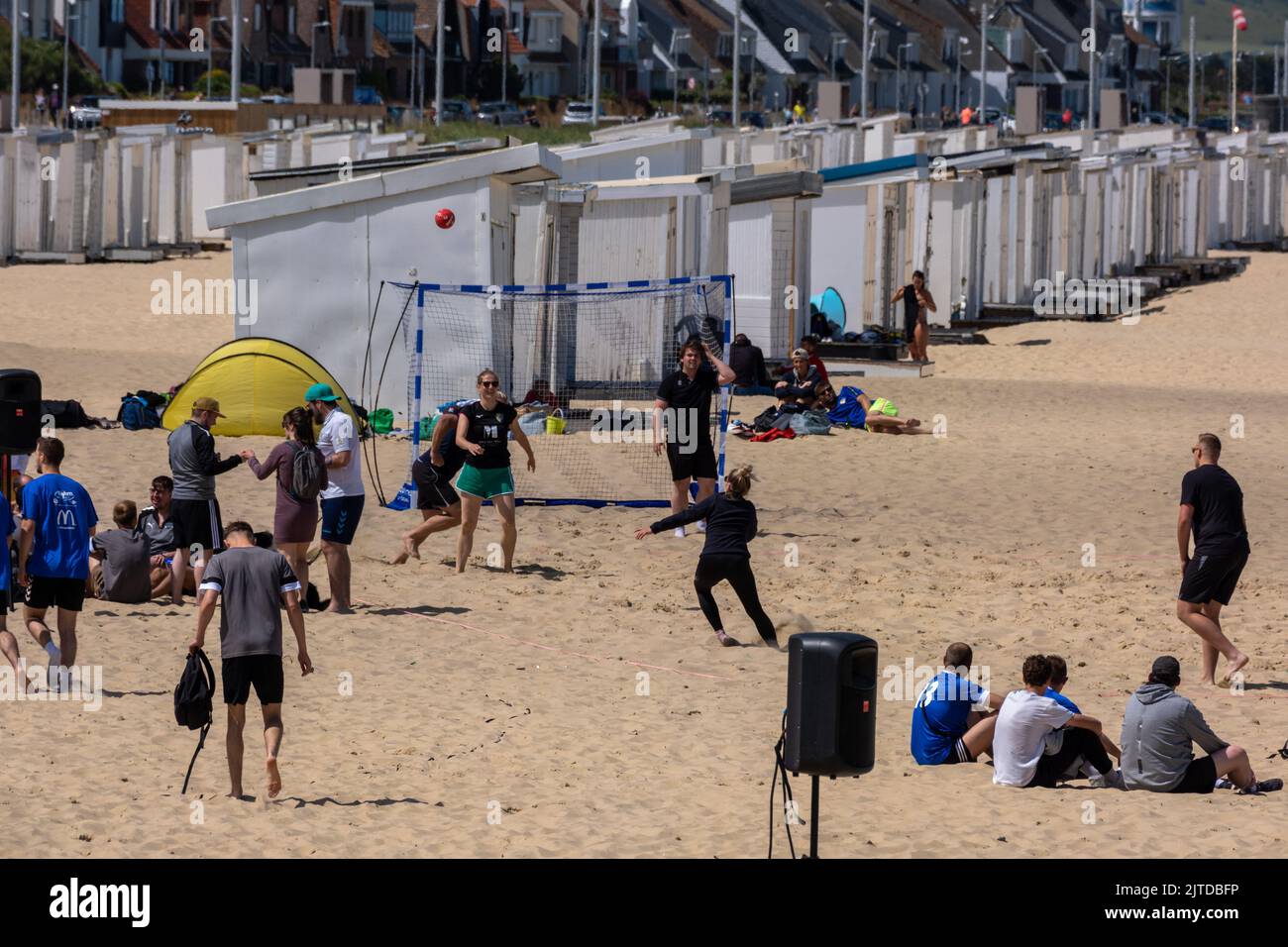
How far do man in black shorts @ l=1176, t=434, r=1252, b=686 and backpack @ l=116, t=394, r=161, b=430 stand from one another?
33.9ft

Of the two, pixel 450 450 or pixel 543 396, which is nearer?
pixel 450 450

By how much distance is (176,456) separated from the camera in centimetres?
1162

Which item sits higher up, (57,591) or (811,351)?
(811,351)

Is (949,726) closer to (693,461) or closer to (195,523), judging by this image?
(693,461)

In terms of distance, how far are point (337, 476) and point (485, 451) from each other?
1.52 meters

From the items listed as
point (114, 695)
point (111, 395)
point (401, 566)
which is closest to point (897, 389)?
point (111, 395)

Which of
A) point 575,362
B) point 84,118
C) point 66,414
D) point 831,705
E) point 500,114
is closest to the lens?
point 831,705

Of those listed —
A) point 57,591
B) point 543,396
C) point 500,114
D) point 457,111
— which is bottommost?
point 57,591

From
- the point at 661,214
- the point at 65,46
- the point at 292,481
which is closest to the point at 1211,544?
the point at 292,481

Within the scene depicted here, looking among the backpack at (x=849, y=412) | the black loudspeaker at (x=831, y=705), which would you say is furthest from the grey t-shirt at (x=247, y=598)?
the backpack at (x=849, y=412)

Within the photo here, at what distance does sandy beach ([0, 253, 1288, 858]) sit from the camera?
8086mm

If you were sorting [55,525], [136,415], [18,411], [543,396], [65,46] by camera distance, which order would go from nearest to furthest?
[55,525], [18,411], [136,415], [543,396], [65,46]

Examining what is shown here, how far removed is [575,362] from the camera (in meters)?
19.6

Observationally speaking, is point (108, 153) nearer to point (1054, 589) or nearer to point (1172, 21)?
point (1054, 589)
